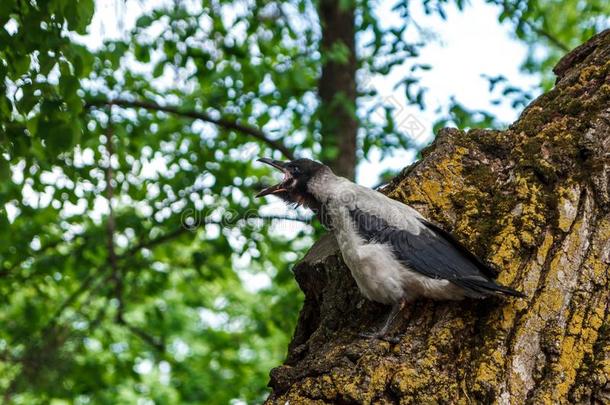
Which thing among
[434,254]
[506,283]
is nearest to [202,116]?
[434,254]

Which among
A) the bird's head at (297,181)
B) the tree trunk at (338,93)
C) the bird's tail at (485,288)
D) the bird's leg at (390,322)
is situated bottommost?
the bird's tail at (485,288)

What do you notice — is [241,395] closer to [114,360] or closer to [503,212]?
[114,360]

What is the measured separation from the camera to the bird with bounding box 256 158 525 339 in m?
Result: 3.64

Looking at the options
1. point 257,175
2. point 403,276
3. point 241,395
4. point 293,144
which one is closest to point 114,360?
point 241,395

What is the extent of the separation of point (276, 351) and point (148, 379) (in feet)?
8.35

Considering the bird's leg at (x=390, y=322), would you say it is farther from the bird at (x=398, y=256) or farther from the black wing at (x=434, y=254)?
the black wing at (x=434, y=254)

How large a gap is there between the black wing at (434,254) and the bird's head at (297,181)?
631 millimetres

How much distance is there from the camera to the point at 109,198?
27.0ft

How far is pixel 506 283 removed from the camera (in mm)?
3529

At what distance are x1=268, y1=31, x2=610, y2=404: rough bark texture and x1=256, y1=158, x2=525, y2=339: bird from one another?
3.0 inches

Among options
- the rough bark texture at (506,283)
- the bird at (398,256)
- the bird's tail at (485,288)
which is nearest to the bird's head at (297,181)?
the bird at (398,256)

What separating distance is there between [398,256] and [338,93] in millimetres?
4952

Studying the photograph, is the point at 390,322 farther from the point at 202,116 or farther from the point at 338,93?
the point at 202,116

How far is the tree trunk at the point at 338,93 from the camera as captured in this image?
29.0ft
